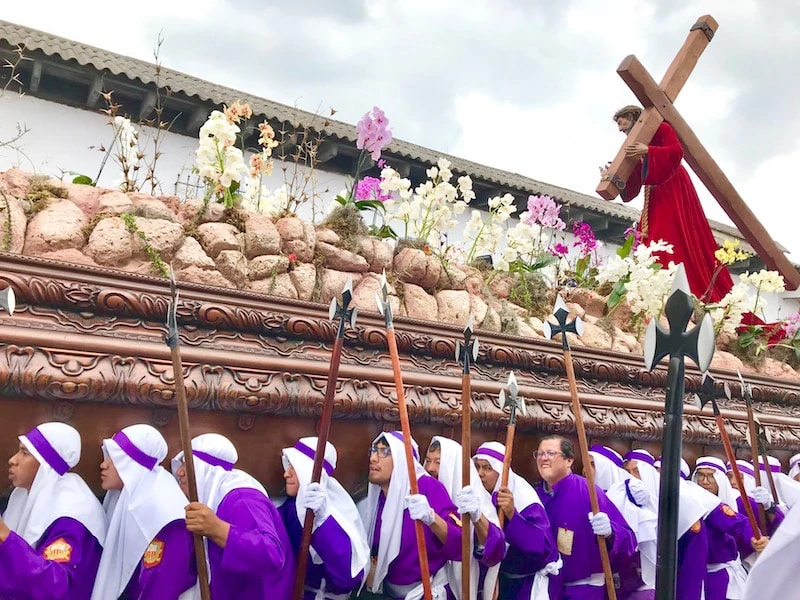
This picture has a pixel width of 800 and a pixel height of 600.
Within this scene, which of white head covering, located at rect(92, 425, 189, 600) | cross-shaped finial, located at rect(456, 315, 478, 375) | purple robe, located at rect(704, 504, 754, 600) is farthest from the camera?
purple robe, located at rect(704, 504, 754, 600)

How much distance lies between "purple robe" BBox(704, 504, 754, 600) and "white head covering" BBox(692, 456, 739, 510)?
0.20 m

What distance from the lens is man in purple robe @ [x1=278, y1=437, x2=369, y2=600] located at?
9.08 ft

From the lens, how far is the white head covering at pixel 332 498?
2816mm

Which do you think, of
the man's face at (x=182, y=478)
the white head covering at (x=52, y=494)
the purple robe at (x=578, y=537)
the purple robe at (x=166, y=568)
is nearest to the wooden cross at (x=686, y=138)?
the purple robe at (x=578, y=537)

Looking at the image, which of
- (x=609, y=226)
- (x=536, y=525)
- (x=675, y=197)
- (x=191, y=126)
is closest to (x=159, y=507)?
(x=536, y=525)

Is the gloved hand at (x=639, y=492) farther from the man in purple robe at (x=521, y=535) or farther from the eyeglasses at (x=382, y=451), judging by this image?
the eyeglasses at (x=382, y=451)

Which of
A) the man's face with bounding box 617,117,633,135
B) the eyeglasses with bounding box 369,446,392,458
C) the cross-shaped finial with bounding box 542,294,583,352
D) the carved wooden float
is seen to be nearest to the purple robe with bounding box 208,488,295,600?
the carved wooden float

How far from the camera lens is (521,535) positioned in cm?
325

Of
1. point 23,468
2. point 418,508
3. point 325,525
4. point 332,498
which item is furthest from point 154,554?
point 418,508

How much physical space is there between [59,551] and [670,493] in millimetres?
2007

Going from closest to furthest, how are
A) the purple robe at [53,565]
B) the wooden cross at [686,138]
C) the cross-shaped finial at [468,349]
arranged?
1. the purple robe at [53,565]
2. the cross-shaped finial at [468,349]
3. the wooden cross at [686,138]

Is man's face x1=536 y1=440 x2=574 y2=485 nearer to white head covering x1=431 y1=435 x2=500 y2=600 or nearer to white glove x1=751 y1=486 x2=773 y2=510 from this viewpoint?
white head covering x1=431 y1=435 x2=500 y2=600

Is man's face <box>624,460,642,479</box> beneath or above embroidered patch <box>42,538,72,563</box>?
above

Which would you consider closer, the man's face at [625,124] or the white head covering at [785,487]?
the white head covering at [785,487]
